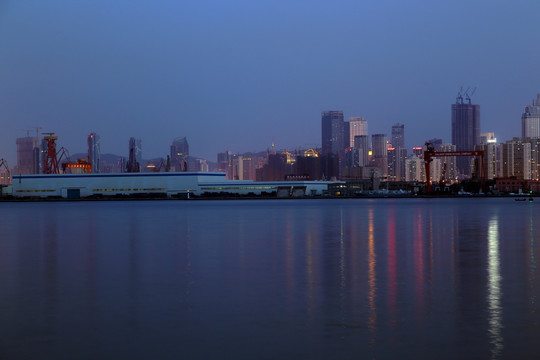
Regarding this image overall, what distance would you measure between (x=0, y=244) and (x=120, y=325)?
65.4ft

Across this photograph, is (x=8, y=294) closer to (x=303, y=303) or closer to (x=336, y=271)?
(x=303, y=303)

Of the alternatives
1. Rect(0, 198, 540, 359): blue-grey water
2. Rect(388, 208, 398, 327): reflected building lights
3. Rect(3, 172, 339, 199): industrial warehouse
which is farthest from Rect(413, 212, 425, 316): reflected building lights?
Rect(3, 172, 339, 199): industrial warehouse

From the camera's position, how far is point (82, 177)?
12875cm

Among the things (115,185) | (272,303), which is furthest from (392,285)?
(115,185)

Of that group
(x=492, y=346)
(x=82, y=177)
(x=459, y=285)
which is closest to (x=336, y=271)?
(x=459, y=285)

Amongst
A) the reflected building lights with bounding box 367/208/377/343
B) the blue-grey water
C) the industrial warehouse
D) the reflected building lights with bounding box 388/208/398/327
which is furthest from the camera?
the industrial warehouse

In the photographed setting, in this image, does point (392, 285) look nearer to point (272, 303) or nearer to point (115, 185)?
point (272, 303)

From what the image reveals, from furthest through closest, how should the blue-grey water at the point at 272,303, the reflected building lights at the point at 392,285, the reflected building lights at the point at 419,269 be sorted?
the reflected building lights at the point at 419,269 → the reflected building lights at the point at 392,285 → the blue-grey water at the point at 272,303

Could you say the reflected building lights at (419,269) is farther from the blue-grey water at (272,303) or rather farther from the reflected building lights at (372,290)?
the reflected building lights at (372,290)

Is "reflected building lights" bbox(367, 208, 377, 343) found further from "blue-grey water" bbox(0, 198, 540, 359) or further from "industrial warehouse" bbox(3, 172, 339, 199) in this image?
"industrial warehouse" bbox(3, 172, 339, 199)

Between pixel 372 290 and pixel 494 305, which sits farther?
A: pixel 372 290

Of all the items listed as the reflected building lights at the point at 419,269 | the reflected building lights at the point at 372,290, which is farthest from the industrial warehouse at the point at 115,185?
the reflected building lights at the point at 372,290

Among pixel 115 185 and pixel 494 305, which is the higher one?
pixel 115 185

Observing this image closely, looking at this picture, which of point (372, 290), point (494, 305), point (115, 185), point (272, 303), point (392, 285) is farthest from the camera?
point (115, 185)
